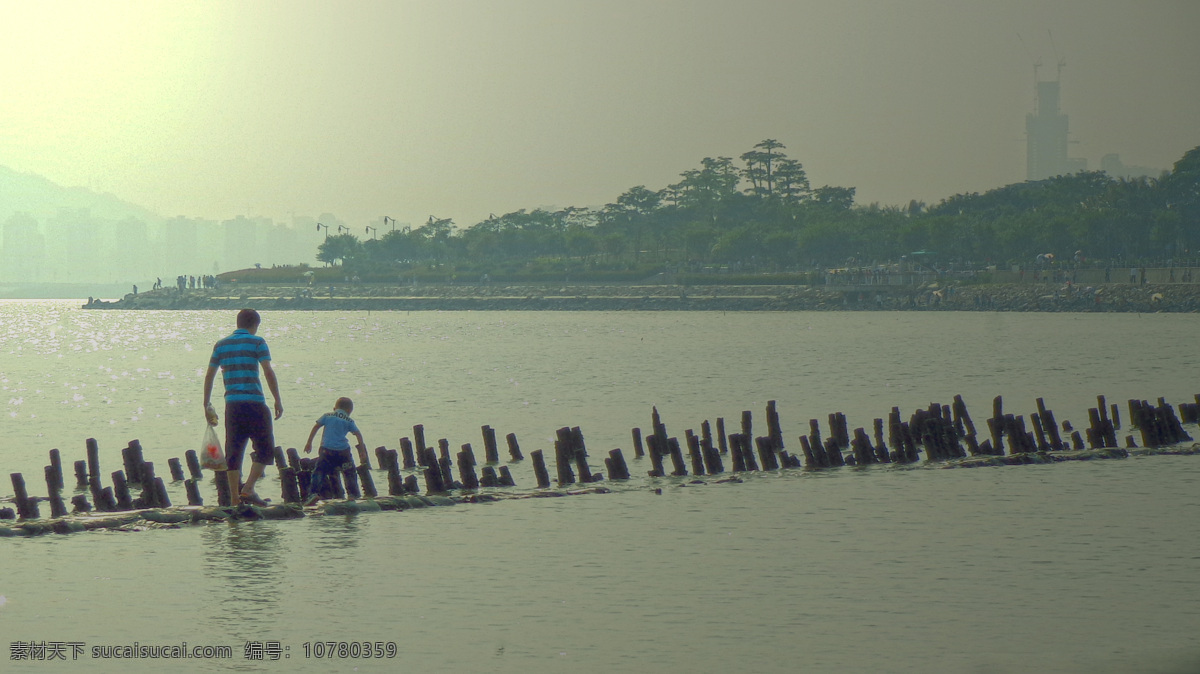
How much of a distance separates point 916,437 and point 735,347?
60.1m

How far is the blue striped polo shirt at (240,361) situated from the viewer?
52.5ft

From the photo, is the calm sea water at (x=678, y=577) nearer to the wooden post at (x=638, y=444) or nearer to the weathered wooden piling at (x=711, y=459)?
the wooden post at (x=638, y=444)

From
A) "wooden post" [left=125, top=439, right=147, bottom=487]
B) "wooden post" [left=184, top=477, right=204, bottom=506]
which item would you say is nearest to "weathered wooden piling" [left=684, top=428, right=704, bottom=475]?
"wooden post" [left=184, top=477, right=204, bottom=506]

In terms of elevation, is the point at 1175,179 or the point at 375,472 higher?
the point at 1175,179

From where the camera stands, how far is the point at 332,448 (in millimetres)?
19047

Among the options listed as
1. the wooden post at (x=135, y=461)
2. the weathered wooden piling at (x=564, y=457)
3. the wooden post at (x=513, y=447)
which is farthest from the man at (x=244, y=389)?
the wooden post at (x=513, y=447)

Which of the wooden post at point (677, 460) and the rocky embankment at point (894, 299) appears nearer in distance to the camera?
the wooden post at point (677, 460)

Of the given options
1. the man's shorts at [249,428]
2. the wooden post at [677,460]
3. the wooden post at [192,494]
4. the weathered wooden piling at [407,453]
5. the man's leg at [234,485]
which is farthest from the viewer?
the weathered wooden piling at [407,453]

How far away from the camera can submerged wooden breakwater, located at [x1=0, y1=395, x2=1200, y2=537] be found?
59.7ft

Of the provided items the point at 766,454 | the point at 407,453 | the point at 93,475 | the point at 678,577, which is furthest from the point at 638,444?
the point at 678,577

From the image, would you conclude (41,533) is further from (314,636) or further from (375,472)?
(375,472)

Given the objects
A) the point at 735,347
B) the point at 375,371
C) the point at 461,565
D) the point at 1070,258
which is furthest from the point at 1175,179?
the point at 461,565

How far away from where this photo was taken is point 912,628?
40.9 ft

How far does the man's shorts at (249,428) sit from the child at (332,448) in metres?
2.20
